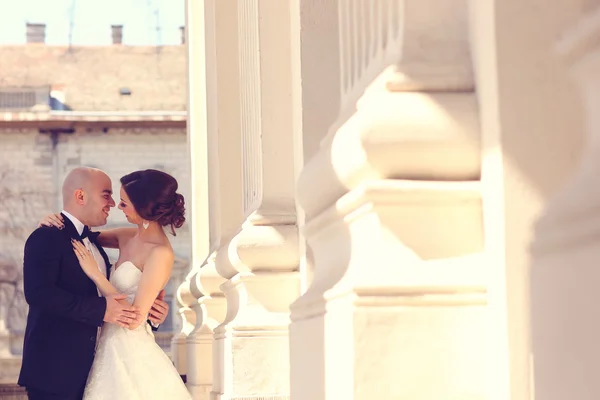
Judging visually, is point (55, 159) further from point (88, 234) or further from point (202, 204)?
point (88, 234)

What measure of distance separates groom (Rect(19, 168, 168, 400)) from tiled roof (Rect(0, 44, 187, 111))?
93.8ft

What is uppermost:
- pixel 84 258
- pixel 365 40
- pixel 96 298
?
pixel 365 40

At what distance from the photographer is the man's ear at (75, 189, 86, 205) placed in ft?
16.9

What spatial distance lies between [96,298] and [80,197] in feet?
1.79

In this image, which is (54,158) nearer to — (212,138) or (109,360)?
(212,138)

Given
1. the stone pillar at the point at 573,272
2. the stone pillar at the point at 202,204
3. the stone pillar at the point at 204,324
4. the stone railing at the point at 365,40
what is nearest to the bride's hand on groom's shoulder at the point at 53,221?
the stone pillar at the point at 202,204

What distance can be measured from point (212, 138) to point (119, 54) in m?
27.6

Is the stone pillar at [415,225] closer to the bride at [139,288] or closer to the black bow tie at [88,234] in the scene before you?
the bride at [139,288]

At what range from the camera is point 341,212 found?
2207 mm

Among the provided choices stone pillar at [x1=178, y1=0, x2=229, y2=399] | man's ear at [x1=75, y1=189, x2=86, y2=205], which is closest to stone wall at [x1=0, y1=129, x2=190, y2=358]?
stone pillar at [x1=178, y1=0, x2=229, y2=399]

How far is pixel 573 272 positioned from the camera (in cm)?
142

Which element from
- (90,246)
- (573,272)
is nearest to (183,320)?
(90,246)

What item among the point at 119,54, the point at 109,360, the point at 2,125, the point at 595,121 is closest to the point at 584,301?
the point at 595,121

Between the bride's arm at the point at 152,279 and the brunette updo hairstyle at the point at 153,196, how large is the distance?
0.52 ft
